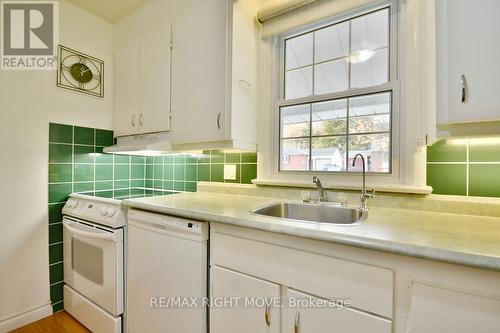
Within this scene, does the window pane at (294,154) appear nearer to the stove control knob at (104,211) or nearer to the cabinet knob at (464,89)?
the cabinet knob at (464,89)

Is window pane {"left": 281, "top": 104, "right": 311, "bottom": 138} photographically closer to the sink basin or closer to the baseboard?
the sink basin

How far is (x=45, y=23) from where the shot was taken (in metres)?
1.76

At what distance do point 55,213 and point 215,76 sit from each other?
1638 mm

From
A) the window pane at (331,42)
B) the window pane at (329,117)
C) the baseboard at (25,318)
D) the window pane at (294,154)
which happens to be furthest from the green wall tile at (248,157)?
the baseboard at (25,318)

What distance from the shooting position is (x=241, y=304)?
1.04 metres

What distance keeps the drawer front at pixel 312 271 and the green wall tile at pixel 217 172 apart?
84 cm

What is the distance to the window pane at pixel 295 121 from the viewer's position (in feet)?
5.32

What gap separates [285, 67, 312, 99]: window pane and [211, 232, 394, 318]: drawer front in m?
1.11

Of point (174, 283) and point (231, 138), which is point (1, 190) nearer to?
point (174, 283)

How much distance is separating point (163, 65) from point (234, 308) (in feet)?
5.47

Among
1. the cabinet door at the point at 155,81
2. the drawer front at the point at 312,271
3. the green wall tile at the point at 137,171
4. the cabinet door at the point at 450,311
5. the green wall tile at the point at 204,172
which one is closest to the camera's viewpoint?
the cabinet door at the point at 450,311

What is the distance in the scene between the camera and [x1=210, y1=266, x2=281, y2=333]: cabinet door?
0.97 meters

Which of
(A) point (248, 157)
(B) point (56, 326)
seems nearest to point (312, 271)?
(A) point (248, 157)

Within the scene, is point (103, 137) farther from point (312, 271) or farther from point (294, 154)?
point (312, 271)
